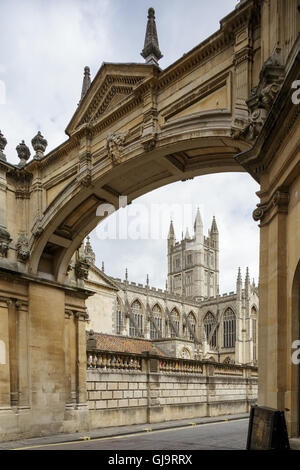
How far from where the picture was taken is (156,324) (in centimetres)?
6931

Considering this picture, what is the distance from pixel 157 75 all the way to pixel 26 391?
940cm

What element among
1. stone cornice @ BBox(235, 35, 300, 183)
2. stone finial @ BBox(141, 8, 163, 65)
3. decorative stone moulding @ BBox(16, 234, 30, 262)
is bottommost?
decorative stone moulding @ BBox(16, 234, 30, 262)

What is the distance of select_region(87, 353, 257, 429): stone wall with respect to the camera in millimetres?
16547

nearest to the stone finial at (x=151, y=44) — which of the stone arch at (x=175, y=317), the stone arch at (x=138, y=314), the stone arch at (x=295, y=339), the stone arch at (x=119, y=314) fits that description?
the stone arch at (x=295, y=339)

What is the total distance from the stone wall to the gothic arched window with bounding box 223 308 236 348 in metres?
53.0

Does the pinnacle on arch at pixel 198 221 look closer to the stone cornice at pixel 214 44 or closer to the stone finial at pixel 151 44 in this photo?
the stone finial at pixel 151 44

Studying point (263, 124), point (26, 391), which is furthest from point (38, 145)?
point (263, 124)

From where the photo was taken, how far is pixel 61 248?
1611 cm

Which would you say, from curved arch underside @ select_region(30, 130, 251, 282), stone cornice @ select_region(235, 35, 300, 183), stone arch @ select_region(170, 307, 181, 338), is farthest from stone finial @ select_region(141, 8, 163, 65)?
stone arch @ select_region(170, 307, 181, 338)

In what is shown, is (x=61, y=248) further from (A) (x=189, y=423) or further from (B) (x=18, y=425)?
(A) (x=189, y=423)

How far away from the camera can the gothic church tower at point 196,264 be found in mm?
98812

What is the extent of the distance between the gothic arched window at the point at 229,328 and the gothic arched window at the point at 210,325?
6.21ft

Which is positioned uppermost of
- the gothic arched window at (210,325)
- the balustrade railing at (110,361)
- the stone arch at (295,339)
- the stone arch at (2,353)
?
the stone arch at (295,339)

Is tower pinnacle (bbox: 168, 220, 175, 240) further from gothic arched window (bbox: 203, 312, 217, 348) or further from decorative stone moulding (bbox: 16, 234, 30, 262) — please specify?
decorative stone moulding (bbox: 16, 234, 30, 262)
